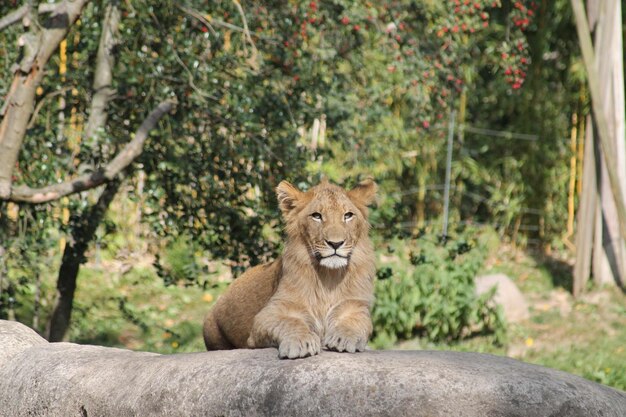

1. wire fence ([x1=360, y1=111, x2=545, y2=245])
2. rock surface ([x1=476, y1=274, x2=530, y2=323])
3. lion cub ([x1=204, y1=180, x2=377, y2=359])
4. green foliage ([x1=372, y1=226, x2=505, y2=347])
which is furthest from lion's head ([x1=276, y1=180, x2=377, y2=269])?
wire fence ([x1=360, y1=111, x2=545, y2=245])

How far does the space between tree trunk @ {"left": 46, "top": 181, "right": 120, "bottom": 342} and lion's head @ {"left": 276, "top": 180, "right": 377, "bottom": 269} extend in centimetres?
284

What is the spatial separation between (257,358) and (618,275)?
8.39 m

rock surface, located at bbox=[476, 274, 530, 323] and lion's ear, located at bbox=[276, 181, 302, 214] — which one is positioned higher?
lion's ear, located at bbox=[276, 181, 302, 214]

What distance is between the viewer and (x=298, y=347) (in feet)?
14.0

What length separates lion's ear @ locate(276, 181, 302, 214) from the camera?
16.3 feet

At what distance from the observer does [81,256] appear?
24.6 feet

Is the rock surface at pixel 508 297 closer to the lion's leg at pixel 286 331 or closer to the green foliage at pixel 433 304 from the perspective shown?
the green foliage at pixel 433 304

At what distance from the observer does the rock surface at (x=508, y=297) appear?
10.9 m

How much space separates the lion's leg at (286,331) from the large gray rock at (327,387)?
0.05 metres

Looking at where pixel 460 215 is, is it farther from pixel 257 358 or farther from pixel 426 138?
pixel 257 358

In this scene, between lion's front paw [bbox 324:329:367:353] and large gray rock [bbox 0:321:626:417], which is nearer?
large gray rock [bbox 0:321:626:417]

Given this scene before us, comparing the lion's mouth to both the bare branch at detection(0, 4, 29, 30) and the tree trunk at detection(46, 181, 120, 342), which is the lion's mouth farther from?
the tree trunk at detection(46, 181, 120, 342)

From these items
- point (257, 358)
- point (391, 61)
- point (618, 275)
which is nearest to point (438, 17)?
point (391, 61)

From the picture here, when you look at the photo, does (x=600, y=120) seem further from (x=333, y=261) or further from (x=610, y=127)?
(x=333, y=261)
